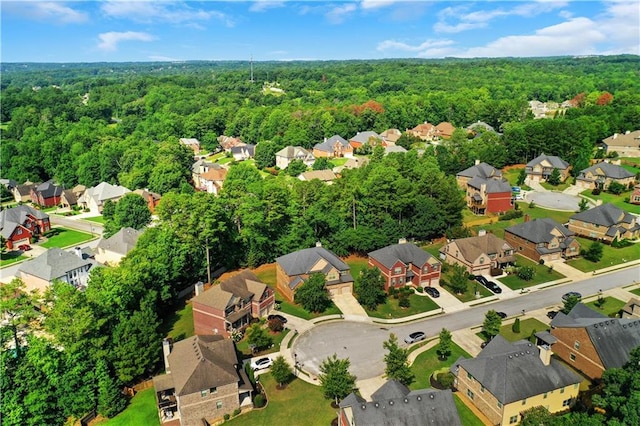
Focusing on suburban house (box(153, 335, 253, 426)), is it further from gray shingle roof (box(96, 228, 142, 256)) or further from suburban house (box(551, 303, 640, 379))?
gray shingle roof (box(96, 228, 142, 256))

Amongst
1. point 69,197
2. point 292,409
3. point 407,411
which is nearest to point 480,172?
point 292,409

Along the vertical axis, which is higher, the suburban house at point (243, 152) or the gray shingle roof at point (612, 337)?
the suburban house at point (243, 152)

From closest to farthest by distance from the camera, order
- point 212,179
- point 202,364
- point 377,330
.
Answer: point 202,364
point 377,330
point 212,179

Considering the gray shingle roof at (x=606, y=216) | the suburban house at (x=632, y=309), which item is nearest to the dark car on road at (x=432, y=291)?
the suburban house at (x=632, y=309)

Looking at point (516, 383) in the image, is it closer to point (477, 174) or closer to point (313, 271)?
point (313, 271)

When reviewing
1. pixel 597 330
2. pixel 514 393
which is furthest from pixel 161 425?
pixel 597 330

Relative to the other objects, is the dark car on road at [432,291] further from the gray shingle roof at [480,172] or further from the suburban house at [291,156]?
the suburban house at [291,156]
